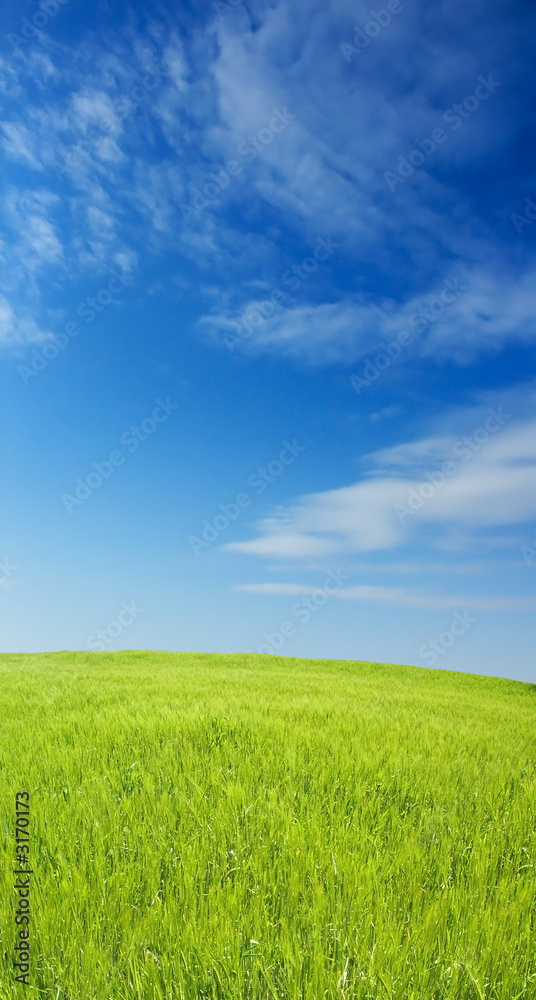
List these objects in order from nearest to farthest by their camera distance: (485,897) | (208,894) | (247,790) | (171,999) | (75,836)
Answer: (171,999) < (208,894) < (485,897) < (75,836) < (247,790)

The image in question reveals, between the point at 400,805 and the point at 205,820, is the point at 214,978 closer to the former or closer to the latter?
the point at 205,820

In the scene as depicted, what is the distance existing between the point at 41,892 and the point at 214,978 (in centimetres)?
143

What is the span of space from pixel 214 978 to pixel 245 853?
1.16 metres

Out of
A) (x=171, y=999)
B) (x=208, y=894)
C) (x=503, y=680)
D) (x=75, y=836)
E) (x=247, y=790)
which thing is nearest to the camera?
(x=171, y=999)

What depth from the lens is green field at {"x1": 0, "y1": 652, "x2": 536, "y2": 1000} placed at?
2807 millimetres

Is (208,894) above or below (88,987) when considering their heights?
above

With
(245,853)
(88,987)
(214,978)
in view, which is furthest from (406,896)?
(88,987)

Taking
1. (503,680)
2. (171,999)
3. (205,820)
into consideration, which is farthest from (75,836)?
(503,680)

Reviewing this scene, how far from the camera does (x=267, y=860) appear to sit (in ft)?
12.3

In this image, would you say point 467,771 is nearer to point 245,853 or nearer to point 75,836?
point 245,853

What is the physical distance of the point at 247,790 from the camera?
4789 millimetres

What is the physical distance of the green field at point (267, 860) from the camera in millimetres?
2807

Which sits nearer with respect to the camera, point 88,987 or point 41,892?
point 88,987

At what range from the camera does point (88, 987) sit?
9.01 ft
